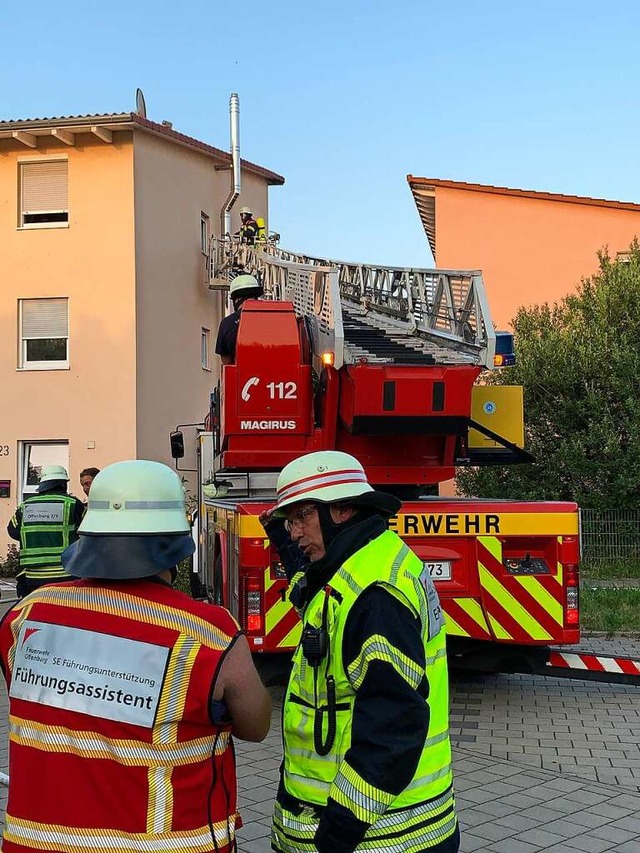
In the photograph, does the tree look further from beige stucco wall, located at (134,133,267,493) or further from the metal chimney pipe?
the metal chimney pipe

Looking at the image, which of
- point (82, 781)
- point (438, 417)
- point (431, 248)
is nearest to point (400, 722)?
point (82, 781)

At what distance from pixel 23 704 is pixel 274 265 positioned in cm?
773

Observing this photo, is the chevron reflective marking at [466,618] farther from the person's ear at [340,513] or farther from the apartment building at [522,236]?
the apartment building at [522,236]

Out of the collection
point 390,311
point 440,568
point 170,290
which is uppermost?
point 170,290

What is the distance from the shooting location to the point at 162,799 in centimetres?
224

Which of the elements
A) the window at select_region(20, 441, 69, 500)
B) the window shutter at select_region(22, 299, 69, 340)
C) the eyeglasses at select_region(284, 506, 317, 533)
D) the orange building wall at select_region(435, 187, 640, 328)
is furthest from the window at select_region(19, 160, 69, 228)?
the eyeglasses at select_region(284, 506, 317, 533)

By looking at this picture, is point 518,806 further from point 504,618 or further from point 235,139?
point 235,139

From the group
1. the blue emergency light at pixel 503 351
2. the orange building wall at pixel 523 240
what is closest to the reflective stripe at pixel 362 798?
the blue emergency light at pixel 503 351

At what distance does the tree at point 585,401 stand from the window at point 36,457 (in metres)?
8.80

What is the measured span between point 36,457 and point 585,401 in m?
11.6

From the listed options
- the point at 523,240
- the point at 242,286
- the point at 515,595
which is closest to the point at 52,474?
the point at 242,286

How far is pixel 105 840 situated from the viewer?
7.34 ft

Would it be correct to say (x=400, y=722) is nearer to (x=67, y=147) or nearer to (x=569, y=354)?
(x=569, y=354)

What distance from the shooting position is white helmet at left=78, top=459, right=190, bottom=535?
2352mm
